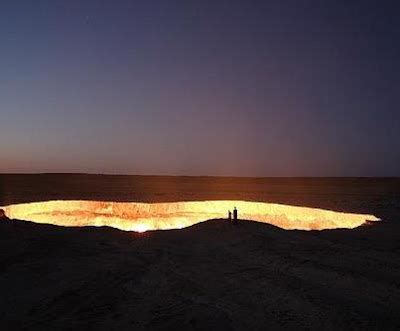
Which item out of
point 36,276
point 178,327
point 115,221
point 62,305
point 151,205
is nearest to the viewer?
point 178,327

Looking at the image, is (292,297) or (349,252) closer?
(292,297)

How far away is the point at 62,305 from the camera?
6125 millimetres

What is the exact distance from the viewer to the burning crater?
17609 millimetres

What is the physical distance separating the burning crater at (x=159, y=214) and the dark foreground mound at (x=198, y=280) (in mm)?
5866

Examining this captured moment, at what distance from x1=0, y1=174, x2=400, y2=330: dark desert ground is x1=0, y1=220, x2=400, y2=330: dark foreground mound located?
2 centimetres

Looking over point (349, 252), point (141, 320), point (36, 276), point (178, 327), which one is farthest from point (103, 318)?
point (349, 252)

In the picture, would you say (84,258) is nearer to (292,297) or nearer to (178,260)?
(178,260)

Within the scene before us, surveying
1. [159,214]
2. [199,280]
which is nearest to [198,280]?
Answer: [199,280]

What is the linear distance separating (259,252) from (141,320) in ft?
15.1

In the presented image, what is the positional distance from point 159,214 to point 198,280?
1279 cm

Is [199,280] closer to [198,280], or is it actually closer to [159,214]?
[198,280]

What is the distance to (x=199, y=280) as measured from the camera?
7.37 m

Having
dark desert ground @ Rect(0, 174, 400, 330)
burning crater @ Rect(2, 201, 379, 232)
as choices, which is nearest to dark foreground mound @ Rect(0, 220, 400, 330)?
dark desert ground @ Rect(0, 174, 400, 330)

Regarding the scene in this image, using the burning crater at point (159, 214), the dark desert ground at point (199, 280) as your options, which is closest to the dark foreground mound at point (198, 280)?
the dark desert ground at point (199, 280)
